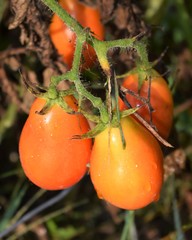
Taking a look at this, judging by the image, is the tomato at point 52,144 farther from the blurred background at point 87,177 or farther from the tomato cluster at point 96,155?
the blurred background at point 87,177

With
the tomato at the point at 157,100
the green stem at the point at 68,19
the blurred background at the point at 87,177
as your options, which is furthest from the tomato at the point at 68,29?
the green stem at the point at 68,19

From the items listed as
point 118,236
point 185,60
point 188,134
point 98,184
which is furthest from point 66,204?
point 98,184

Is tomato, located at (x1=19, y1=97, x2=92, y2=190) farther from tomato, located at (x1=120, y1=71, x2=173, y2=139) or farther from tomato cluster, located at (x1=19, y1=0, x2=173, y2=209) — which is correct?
tomato, located at (x1=120, y1=71, x2=173, y2=139)

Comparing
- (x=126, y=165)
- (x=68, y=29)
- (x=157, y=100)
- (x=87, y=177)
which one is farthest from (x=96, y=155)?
(x=87, y=177)

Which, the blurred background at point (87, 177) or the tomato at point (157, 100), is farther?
the blurred background at point (87, 177)

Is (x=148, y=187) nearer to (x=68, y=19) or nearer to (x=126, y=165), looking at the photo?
(x=126, y=165)

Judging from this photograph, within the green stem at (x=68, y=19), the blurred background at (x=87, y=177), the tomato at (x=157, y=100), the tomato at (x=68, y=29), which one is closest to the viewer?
the green stem at (x=68, y=19)
